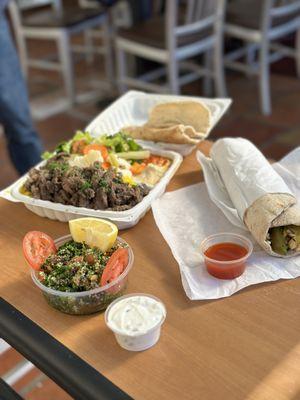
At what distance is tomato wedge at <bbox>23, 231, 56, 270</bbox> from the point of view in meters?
1.17

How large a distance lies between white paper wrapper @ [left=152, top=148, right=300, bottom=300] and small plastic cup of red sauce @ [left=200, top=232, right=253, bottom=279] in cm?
2

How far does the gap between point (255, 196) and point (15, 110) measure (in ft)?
4.94

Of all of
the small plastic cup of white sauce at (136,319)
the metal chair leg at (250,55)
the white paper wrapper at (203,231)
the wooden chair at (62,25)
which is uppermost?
the small plastic cup of white sauce at (136,319)

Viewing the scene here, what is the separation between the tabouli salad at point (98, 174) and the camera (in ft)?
4.41

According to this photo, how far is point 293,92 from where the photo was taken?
12.7 feet

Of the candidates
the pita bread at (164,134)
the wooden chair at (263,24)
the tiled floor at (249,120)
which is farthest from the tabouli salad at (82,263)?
the wooden chair at (263,24)

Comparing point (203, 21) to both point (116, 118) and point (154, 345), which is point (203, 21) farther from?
point (154, 345)

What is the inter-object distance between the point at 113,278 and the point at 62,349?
17cm

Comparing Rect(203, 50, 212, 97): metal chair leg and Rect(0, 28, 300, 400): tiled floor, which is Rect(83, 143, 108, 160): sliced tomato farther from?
Rect(203, 50, 212, 97): metal chair leg

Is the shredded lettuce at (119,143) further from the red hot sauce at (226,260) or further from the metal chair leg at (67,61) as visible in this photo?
the metal chair leg at (67,61)

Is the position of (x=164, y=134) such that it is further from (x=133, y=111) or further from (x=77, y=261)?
(x=77, y=261)

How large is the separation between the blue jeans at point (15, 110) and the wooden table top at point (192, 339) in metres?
1.31

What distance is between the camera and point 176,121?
167 cm

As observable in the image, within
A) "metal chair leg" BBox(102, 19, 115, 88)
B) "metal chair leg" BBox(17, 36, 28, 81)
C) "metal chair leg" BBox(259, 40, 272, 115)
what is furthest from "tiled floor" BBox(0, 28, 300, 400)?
"metal chair leg" BBox(102, 19, 115, 88)
